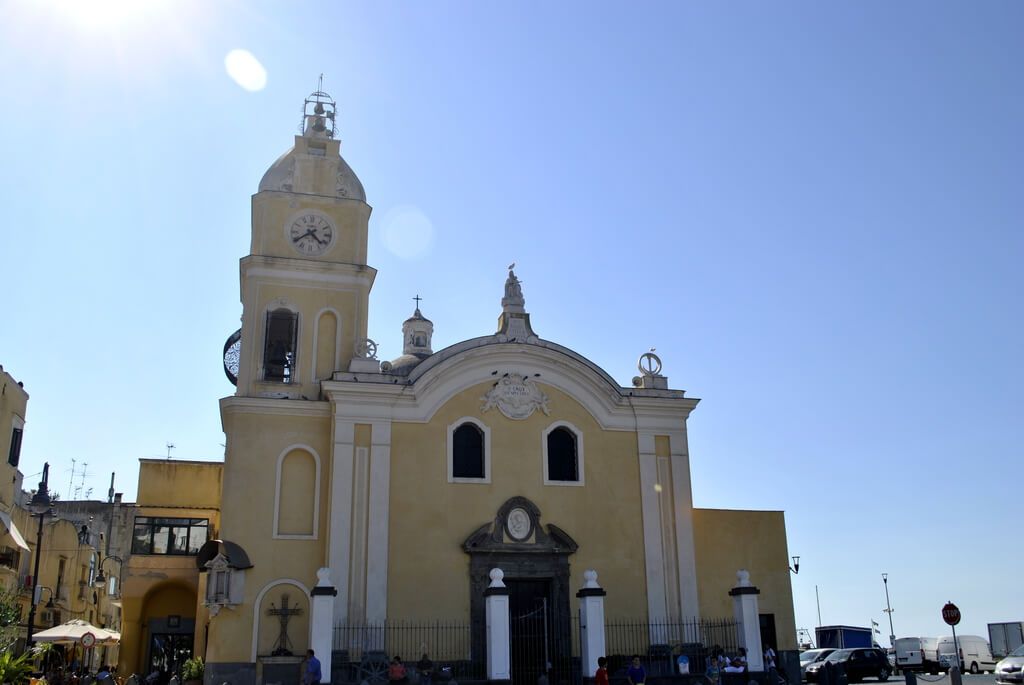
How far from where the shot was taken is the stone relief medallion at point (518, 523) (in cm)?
2313

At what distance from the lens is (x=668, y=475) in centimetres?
2494

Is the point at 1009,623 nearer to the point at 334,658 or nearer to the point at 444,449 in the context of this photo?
the point at 444,449

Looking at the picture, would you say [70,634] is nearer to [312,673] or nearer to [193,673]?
[193,673]

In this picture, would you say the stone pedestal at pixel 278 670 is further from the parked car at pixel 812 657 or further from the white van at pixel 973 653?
the white van at pixel 973 653

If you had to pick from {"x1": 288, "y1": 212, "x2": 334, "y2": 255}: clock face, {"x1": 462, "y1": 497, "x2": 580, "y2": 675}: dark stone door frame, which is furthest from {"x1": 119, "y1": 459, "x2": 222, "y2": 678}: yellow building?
{"x1": 462, "y1": 497, "x2": 580, "y2": 675}: dark stone door frame

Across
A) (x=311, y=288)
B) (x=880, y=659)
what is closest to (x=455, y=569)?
(x=311, y=288)

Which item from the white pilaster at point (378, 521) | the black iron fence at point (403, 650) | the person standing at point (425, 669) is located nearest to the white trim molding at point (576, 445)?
the white pilaster at point (378, 521)

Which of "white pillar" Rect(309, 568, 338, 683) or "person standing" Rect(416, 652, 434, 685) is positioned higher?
"white pillar" Rect(309, 568, 338, 683)

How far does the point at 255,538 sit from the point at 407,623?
3.92m

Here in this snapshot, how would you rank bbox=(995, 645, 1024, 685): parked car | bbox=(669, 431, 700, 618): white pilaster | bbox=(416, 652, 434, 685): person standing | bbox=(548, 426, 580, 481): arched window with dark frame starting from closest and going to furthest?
1. bbox=(416, 652, 434, 685): person standing
2. bbox=(669, 431, 700, 618): white pilaster
3. bbox=(548, 426, 580, 481): arched window with dark frame
4. bbox=(995, 645, 1024, 685): parked car

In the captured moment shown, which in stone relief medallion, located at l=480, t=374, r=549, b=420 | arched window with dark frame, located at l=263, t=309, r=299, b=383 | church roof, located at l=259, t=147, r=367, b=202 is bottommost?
stone relief medallion, located at l=480, t=374, r=549, b=420

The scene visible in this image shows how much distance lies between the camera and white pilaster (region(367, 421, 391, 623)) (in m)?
21.7

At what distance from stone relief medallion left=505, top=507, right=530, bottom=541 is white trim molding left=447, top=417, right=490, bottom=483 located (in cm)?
101

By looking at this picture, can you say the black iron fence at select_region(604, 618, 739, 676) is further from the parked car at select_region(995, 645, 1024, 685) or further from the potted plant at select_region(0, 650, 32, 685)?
the potted plant at select_region(0, 650, 32, 685)
